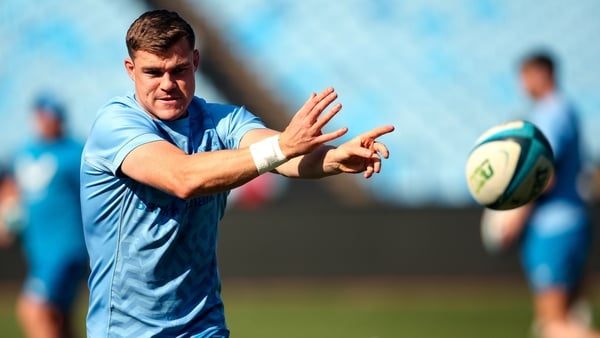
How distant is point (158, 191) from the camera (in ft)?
14.8

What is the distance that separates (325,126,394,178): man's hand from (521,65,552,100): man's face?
444 centimetres

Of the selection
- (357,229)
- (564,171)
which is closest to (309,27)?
(357,229)

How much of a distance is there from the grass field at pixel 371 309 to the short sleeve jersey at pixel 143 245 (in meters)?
6.32

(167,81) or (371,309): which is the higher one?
(371,309)

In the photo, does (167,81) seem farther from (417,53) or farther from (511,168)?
(417,53)

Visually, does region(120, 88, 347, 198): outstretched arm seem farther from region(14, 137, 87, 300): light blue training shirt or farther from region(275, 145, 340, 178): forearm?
region(14, 137, 87, 300): light blue training shirt

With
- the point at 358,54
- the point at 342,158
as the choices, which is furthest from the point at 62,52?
the point at 342,158

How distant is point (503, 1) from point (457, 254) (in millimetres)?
6328

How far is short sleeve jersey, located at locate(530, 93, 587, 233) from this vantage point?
8.33 metres

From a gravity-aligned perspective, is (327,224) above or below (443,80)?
below

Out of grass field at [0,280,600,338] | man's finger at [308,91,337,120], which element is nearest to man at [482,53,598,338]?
grass field at [0,280,600,338]

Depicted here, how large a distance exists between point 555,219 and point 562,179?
13.9 inches

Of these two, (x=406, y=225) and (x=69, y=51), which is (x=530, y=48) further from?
(x=69, y=51)

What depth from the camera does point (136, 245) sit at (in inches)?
177
